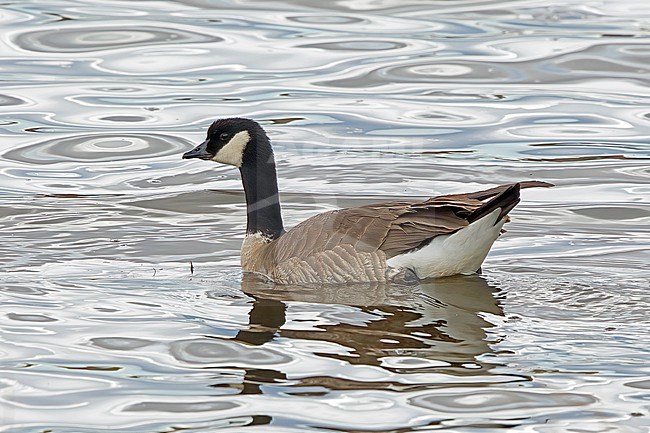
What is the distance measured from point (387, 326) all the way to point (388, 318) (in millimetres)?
222

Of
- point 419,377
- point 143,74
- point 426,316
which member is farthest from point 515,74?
point 419,377

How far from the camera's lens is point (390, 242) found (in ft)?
32.4

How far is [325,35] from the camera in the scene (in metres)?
20.6

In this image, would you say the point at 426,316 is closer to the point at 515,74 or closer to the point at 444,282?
the point at 444,282

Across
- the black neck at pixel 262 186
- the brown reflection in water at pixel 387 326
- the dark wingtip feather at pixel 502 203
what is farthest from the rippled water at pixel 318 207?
the dark wingtip feather at pixel 502 203

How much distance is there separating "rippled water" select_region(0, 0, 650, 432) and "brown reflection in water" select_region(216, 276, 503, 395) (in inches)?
1.1

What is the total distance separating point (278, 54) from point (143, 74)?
6.63 ft

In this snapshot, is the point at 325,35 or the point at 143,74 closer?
the point at 143,74

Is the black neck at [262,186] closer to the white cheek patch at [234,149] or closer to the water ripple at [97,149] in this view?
the white cheek patch at [234,149]

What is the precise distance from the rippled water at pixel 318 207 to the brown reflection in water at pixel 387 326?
28 millimetres

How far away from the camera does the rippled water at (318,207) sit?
725 centimetres

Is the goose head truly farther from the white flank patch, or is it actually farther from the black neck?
the white flank patch

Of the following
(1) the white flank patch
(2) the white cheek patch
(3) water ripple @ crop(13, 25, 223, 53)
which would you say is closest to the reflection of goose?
(1) the white flank patch

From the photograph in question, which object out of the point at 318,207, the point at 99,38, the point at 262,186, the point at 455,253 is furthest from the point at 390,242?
the point at 99,38
